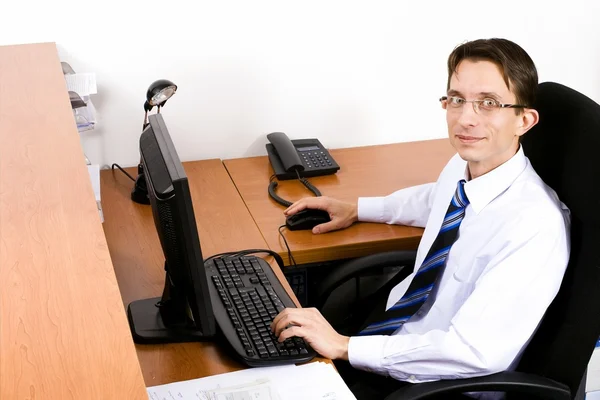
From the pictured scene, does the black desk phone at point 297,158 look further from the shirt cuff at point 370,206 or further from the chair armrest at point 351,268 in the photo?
the chair armrest at point 351,268

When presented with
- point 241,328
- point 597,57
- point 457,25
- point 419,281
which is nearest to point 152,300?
point 241,328

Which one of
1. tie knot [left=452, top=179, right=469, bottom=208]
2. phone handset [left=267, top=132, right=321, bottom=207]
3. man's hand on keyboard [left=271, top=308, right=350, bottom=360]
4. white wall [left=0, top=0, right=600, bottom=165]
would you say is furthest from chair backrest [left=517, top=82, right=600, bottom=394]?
white wall [left=0, top=0, right=600, bottom=165]

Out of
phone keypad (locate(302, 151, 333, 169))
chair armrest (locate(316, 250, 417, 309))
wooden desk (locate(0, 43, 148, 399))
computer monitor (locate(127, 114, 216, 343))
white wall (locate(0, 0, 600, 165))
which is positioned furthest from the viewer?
phone keypad (locate(302, 151, 333, 169))

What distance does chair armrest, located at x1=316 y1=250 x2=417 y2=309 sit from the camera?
6.54ft

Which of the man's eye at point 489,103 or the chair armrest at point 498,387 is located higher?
the man's eye at point 489,103

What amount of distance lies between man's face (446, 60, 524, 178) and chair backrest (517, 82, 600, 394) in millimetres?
95

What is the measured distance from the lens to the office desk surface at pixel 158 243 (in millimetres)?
1565

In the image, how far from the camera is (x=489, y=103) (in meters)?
1.71

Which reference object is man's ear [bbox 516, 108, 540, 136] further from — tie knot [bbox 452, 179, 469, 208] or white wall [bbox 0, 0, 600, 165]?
white wall [bbox 0, 0, 600, 165]

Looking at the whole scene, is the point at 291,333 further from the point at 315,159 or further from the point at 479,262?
the point at 315,159

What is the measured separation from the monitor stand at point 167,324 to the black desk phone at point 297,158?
0.83 metres

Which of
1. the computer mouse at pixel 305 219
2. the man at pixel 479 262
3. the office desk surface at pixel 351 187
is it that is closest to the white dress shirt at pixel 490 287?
the man at pixel 479 262

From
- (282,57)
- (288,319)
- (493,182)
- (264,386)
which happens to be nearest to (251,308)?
(288,319)

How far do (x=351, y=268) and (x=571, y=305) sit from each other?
0.60 meters
